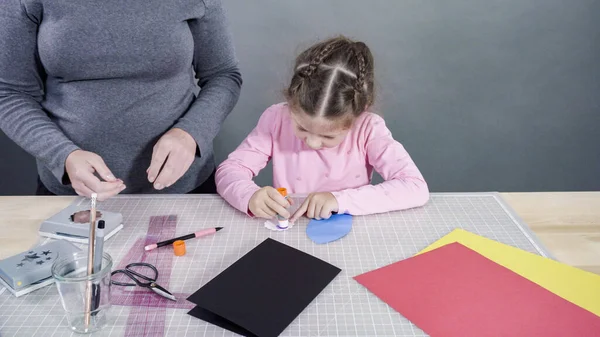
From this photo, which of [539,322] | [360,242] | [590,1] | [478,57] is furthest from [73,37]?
[590,1]

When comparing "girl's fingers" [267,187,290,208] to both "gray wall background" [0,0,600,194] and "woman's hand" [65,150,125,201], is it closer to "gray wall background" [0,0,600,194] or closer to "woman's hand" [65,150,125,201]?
"woman's hand" [65,150,125,201]

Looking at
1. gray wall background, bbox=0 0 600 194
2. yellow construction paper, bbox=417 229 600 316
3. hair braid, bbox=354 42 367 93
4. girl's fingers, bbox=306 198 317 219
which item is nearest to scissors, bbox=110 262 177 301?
girl's fingers, bbox=306 198 317 219

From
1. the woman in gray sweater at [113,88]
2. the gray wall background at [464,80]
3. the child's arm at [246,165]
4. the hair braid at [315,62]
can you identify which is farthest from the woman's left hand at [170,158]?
the gray wall background at [464,80]

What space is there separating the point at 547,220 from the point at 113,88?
1.02 m

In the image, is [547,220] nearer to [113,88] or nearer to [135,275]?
[135,275]

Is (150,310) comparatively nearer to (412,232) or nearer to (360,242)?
(360,242)

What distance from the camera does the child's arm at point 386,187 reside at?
43.6 inches

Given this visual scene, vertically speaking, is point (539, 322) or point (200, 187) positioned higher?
point (539, 322)

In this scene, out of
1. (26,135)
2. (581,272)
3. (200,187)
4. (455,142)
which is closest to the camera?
(581,272)

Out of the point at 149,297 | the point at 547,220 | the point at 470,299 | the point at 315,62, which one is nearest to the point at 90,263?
the point at 149,297

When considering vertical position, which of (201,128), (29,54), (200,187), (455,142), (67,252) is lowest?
(455,142)

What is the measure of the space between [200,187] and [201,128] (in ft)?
0.73

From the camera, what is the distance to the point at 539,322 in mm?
765

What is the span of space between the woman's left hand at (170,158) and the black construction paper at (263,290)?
0.93ft
